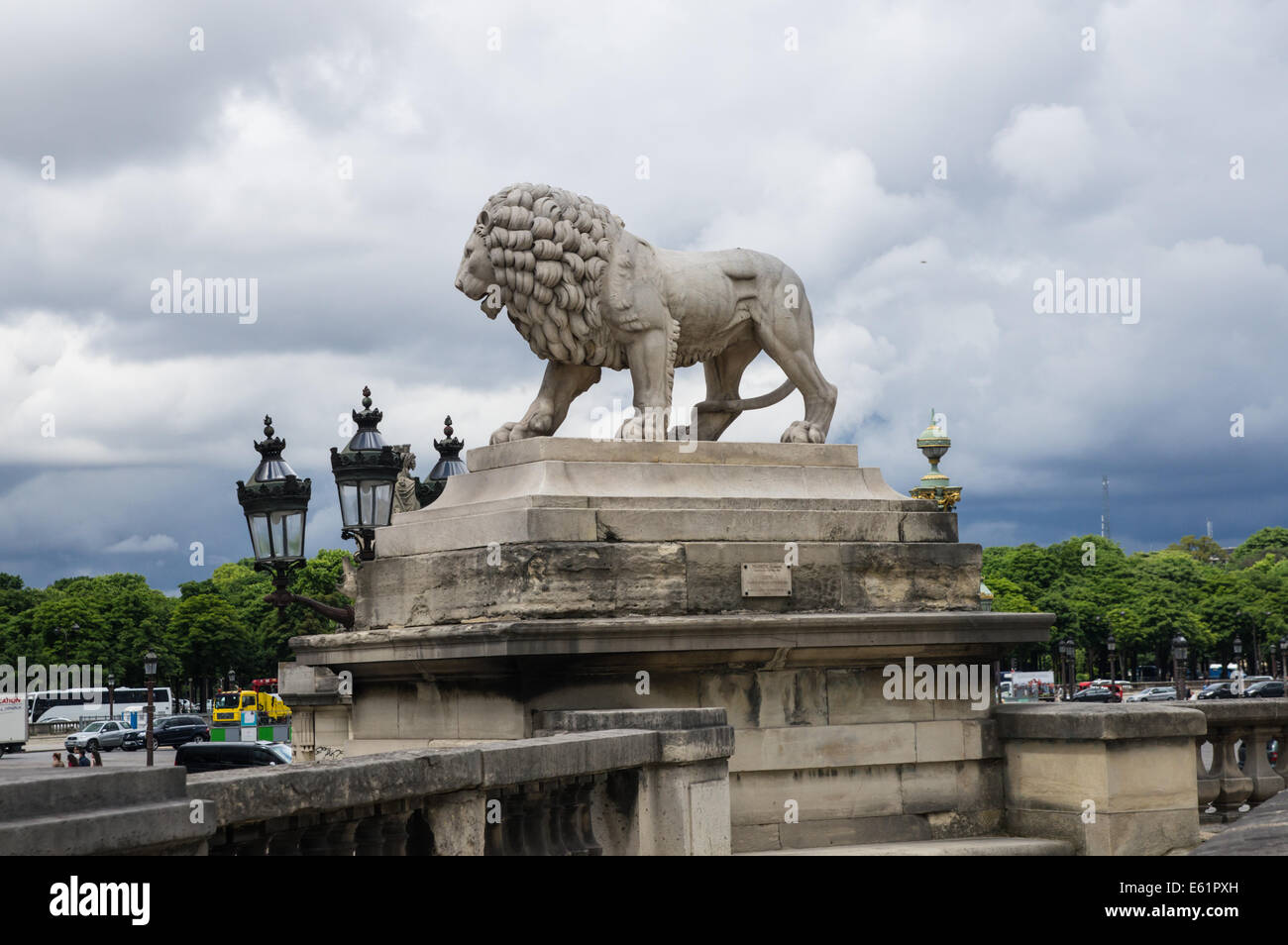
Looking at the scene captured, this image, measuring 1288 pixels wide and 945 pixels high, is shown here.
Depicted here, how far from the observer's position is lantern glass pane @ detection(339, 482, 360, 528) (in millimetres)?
13188

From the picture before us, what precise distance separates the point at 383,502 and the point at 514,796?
24.5 ft

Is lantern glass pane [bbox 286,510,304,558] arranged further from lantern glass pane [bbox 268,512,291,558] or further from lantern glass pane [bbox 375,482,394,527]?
lantern glass pane [bbox 375,482,394,527]

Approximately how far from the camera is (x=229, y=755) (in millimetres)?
30109

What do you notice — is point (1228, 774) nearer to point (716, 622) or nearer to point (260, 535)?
point (716, 622)

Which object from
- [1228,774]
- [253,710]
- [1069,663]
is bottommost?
[1069,663]

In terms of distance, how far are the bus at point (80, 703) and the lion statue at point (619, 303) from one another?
71.4 metres

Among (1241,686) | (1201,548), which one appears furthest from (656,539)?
(1201,548)

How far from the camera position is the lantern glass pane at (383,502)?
13203 mm

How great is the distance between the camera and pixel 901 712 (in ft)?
30.0

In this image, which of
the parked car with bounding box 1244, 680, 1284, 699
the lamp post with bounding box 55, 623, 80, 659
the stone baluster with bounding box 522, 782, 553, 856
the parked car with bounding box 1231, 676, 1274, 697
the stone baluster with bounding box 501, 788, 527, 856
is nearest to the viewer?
the stone baluster with bounding box 501, 788, 527, 856

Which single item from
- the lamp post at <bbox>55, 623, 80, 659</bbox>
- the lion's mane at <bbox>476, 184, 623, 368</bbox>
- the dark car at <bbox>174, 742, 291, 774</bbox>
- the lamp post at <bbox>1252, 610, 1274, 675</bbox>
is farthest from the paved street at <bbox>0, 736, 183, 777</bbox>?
the lamp post at <bbox>1252, 610, 1274, 675</bbox>

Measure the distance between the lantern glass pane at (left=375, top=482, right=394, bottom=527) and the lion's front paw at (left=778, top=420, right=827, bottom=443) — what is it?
469cm

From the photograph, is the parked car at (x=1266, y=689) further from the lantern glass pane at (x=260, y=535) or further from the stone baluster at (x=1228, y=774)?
the lantern glass pane at (x=260, y=535)
